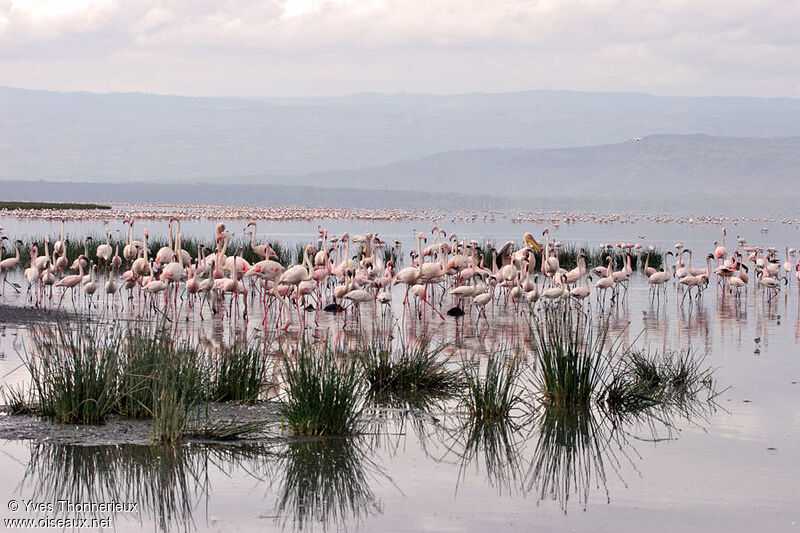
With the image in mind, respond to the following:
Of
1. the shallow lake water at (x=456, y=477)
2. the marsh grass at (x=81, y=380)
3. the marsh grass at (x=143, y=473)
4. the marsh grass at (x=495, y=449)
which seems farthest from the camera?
the marsh grass at (x=81, y=380)

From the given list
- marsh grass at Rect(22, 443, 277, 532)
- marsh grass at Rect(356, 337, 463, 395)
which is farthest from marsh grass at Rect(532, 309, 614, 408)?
marsh grass at Rect(22, 443, 277, 532)

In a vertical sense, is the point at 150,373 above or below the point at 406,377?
above

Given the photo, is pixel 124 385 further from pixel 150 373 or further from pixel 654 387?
pixel 654 387

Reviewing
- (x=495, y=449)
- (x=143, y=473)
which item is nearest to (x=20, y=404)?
(x=143, y=473)

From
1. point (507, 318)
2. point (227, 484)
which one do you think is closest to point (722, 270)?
point (507, 318)

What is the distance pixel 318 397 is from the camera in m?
9.20

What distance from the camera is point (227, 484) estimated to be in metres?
8.05

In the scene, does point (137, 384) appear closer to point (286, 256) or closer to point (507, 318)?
point (507, 318)

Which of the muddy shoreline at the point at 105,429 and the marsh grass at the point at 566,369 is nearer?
the muddy shoreline at the point at 105,429

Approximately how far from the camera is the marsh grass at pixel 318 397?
9117 millimetres

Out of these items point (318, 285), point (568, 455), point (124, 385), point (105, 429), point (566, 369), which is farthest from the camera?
point (318, 285)

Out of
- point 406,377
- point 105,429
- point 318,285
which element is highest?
point 318,285

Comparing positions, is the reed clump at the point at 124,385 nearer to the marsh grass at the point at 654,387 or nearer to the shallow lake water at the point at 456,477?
the shallow lake water at the point at 456,477

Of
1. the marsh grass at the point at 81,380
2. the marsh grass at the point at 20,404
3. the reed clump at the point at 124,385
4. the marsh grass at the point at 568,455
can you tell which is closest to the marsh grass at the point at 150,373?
the reed clump at the point at 124,385
